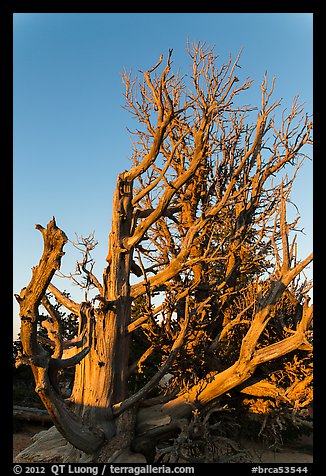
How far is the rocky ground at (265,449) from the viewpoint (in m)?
13.4

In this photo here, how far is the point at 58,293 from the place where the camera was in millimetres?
9875

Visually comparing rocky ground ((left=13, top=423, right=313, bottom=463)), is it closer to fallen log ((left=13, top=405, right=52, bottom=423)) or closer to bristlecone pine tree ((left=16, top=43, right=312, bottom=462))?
fallen log ((left=13, top=405, right=52, bottom=423))

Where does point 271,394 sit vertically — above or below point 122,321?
below

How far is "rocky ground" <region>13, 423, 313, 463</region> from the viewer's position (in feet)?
43.8

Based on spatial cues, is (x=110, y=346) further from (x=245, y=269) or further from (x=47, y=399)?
(x=245, y=269)

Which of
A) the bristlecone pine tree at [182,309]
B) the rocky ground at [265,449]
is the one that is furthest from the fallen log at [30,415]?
the bristlecone pine tree at [182,309]

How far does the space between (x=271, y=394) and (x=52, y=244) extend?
6213 millimetres
